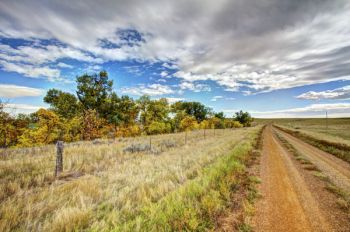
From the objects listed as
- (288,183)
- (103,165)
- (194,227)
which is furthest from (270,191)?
(103,165)

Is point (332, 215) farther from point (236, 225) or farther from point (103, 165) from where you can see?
point (103, 165)

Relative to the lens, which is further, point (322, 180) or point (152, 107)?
point (152, 107)

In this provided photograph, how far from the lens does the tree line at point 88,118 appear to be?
104 ft

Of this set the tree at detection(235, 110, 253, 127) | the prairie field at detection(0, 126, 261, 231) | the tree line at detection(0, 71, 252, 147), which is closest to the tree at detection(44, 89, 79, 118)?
the tree line at detection(0, 71, 252, 147)

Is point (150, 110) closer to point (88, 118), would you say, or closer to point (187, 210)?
point (88, 118)

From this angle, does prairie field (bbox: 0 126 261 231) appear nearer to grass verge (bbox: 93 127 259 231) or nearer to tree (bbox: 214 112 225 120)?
grass verge (bbox: 93 127 259 231)

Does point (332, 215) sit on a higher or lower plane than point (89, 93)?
lower

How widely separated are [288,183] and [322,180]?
1919 mm

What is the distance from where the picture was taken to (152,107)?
53375mm

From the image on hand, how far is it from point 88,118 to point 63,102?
17.4m

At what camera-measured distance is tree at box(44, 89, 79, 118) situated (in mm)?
43094

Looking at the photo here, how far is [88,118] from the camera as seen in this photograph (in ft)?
102

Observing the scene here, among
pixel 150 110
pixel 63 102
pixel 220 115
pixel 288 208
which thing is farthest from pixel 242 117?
pixel 288 208

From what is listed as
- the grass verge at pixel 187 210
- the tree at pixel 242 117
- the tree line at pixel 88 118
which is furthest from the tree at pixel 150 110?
the tree at pixel 242 117
